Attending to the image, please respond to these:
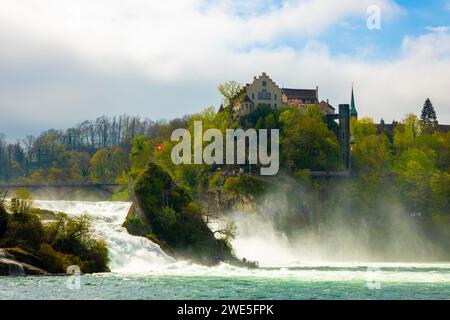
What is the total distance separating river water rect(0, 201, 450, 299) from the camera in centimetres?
4881

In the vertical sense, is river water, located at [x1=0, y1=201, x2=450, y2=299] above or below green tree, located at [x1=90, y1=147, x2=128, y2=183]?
below

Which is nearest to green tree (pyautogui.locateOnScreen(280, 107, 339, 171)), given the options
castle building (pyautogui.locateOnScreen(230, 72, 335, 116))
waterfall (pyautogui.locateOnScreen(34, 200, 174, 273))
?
castle building (pyautogui.locateOnScreen(230, 72, 335, 116))

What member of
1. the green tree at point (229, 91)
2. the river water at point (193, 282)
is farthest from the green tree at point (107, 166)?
the river water at point (193, 282)

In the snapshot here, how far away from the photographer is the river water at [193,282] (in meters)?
48.8

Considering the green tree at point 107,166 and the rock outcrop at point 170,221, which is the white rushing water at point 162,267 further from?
the green tree at point 107,166

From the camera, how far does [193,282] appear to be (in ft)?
183

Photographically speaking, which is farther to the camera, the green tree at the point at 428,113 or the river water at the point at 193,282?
the green tree at the point at 428,113

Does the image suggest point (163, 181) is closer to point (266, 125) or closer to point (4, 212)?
point (4, 212)

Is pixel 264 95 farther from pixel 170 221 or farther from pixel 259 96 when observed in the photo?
pixel 170 221

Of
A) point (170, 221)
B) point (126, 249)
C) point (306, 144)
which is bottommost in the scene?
point (126, 249)

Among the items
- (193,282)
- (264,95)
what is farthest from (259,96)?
(193,282)

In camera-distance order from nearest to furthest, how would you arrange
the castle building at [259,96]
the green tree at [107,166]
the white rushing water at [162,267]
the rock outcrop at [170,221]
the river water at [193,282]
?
the river water at [193,282]
the white rushing water at [162,267]
the rock outcrop at [170,221]
the castle building at [259,96]
the green tree at [107,166]

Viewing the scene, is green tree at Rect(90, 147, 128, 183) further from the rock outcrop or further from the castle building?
the rock outcrop
